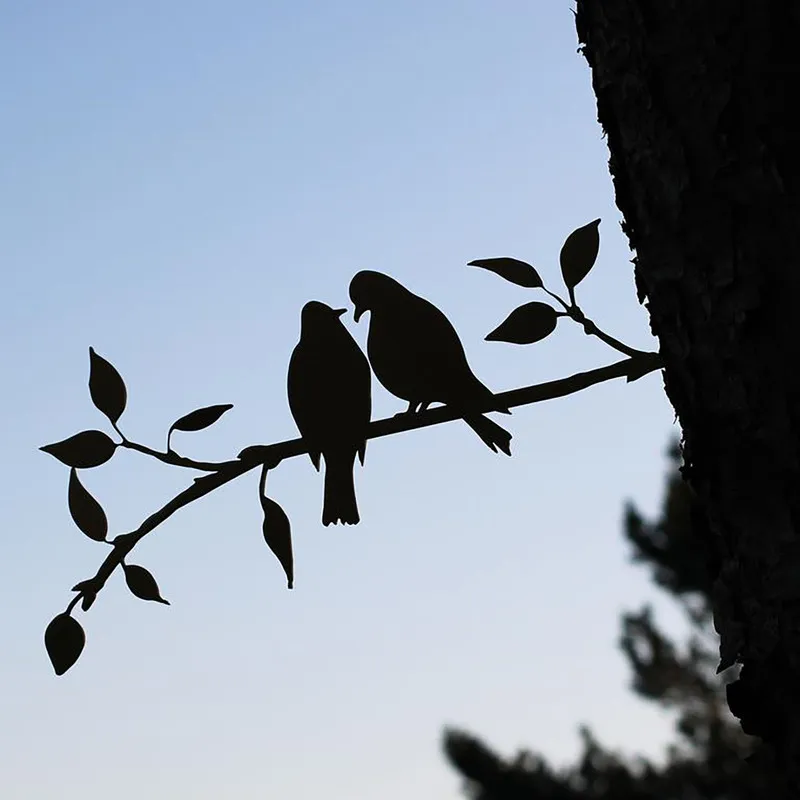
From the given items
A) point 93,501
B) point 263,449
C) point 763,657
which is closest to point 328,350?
point 263,449

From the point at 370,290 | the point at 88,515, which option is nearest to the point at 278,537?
the point at 88,515

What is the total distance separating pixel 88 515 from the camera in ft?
4.06

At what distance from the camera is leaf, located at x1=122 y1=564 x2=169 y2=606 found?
1.23 meters

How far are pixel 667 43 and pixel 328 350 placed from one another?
53 centimetres

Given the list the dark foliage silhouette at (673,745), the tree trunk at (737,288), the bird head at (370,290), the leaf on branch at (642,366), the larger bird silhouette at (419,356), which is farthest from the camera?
the dark foliage silhouette at (673,745)

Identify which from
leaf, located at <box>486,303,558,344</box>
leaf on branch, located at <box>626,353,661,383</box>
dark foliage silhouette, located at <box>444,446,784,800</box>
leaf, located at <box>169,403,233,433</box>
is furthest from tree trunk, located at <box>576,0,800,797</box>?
dark foliage silhouette, located at <box>444,446,784,800</box>

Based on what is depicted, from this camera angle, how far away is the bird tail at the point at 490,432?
3.89 feet

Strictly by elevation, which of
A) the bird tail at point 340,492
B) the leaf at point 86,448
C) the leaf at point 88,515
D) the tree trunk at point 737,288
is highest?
the leaf at point 86,448

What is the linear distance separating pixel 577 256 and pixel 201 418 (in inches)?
16.3

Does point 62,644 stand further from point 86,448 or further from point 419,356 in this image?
point 419,356

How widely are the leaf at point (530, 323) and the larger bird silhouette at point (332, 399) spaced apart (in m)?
0.19

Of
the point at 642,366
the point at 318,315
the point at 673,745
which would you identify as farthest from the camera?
the point at 673,745

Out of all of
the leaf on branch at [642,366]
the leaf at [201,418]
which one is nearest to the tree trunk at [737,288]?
the leaf on branch at [642,366]

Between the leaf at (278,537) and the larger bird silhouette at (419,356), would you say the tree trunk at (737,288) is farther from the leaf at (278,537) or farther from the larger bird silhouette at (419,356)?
the leaf at (278,537)
